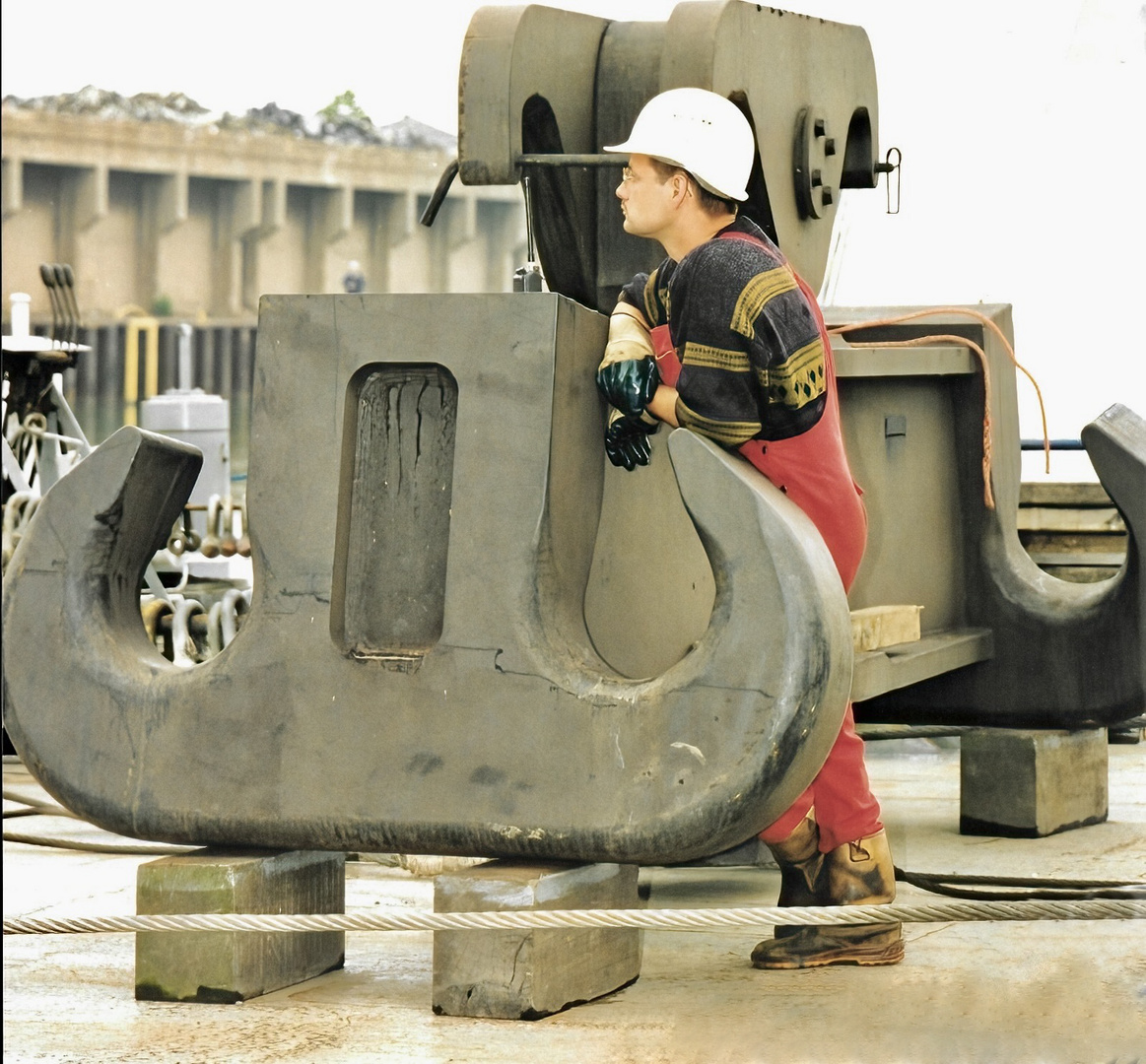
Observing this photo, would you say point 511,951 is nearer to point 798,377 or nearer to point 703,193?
point 798,377

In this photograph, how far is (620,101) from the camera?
409 centimetres

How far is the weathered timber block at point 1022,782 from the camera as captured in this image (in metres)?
5.14

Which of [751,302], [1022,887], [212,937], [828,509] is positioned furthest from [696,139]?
[1022,887]

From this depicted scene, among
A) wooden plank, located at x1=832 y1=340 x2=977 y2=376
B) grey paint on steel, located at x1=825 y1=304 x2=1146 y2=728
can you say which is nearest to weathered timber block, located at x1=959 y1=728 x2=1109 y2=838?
grey paint on steel, located at x1=825 y1=304 x2=1146 y2=728

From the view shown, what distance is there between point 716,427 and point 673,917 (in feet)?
2.93

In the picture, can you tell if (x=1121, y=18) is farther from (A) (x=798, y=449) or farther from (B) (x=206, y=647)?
(A) (x=798, y=449)

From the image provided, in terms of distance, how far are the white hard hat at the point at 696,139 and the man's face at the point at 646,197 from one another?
0.03 m

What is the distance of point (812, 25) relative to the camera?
4461 mm

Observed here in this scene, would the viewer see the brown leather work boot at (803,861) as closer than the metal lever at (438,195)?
Yes

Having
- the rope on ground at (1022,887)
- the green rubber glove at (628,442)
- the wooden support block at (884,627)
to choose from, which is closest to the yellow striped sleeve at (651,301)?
the green rubber glove at (628,442)

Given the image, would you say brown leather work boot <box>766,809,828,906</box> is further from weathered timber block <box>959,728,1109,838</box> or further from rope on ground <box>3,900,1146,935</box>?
weathered timber block <box>959,728,1109,838</box>

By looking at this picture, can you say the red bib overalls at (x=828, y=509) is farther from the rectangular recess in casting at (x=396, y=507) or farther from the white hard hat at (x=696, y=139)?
the rectangular recess in casting at (x=396, y=507)

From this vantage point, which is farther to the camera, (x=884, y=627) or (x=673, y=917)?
(x=884, y=627)

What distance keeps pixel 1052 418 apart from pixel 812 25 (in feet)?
15.5
